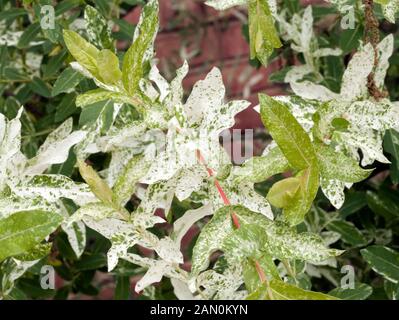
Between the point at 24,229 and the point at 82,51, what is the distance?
0.19 meters

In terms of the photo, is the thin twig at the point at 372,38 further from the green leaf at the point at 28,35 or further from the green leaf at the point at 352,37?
the green leaf at the point at 28,35

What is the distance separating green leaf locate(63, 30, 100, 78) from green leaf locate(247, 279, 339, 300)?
0.28m

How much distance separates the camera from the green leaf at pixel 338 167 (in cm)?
76

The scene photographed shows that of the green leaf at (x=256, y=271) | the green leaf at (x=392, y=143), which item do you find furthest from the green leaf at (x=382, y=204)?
the green leaf at (x=256, y=271)

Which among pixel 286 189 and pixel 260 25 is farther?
pixel 260 25

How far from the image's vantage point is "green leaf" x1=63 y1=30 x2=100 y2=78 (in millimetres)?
774

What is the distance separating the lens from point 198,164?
80 centimetres

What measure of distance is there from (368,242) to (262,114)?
533 mm

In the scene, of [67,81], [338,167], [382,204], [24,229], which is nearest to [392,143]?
[382,204]

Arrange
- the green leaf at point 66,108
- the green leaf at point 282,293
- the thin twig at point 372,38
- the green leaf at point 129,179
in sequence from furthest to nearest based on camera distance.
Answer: the green leaf at point 66,108 → the thin twig at point 372,38 → the green leaf at point 129,179 → the green leaf at point 282,293

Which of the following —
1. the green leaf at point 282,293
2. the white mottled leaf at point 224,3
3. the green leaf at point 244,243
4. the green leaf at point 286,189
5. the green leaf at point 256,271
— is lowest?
the green leaf at point 256,271

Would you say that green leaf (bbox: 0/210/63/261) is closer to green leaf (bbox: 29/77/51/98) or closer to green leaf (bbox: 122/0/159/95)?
green leaf (bbox: 122/0/159/95)

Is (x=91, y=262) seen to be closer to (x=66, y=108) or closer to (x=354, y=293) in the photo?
(x=66, y=108)

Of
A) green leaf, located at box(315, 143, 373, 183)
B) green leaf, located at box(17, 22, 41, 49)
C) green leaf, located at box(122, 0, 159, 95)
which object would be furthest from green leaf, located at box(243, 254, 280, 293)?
green leaf, located at box(17, 22, 41, 49)
